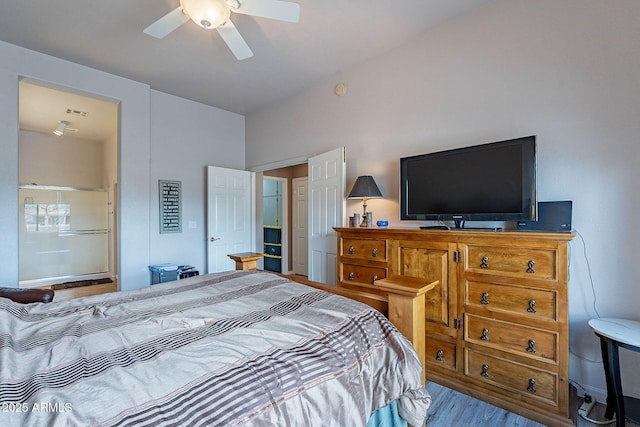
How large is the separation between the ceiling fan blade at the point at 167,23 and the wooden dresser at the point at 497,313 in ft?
7.10

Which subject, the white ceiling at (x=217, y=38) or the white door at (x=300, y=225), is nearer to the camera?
the white ceiling at (x=217, y=38)

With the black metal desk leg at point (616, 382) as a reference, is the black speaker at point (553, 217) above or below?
above

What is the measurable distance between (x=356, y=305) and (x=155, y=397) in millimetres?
882

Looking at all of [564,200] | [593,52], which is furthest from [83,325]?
[593,52]

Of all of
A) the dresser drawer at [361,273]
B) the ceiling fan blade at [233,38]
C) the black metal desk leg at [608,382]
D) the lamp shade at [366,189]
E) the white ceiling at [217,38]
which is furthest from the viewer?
the lamp shade at [366,189]

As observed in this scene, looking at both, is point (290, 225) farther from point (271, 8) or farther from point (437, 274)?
point (271, 8)

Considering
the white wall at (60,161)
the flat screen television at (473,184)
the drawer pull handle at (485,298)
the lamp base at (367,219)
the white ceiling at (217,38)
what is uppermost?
the white ceiling at (217,38)

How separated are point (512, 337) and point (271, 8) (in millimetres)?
2608

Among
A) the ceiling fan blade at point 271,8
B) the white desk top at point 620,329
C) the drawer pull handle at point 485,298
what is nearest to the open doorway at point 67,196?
the ceiling fan blade at point 271,8

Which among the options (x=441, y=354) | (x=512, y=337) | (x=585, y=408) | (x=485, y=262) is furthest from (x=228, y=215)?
(x=585, y=408)

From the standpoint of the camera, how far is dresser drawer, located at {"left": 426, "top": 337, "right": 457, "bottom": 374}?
216 cm

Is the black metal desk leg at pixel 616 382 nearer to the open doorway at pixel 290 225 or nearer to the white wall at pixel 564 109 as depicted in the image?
the white wall at pixel 564 109

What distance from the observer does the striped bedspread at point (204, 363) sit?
0.72 meters

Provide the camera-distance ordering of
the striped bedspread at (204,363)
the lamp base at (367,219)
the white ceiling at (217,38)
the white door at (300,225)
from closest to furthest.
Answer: the striped bedspread at (204,363)
the white ceiling at (217,38)
the lamp base at (367,219)
the white door at (300,225)
